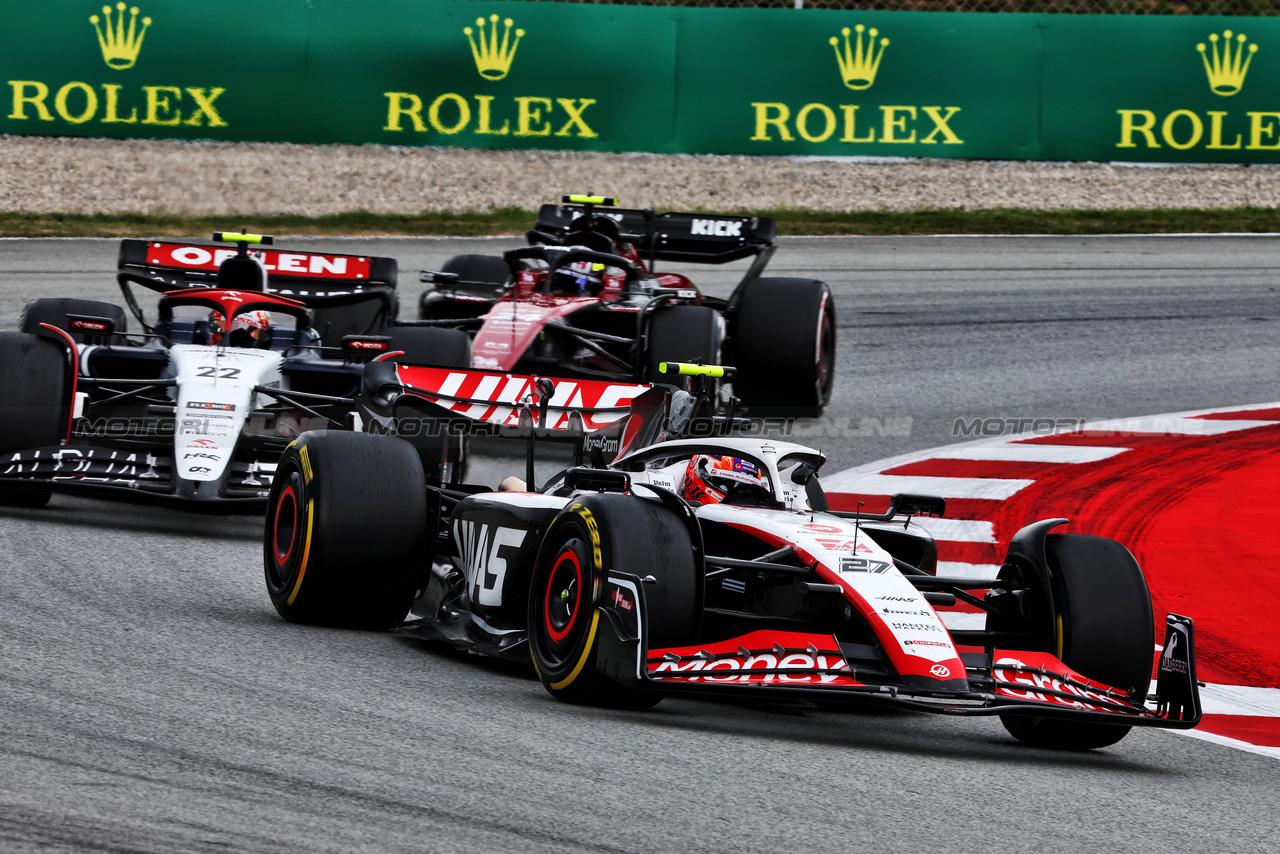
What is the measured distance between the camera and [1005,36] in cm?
1872

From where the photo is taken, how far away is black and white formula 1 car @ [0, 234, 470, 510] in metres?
8.45

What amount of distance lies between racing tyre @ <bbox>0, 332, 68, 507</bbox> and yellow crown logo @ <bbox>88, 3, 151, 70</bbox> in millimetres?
9591

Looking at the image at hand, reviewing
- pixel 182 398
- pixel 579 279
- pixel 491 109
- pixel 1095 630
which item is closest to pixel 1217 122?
pixel 491 109

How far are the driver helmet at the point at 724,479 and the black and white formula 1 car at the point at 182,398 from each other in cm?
179

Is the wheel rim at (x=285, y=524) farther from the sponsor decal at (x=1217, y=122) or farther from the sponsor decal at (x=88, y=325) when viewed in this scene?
the sponsor decal at (x=1217, y=122)

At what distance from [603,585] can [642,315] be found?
598 cm

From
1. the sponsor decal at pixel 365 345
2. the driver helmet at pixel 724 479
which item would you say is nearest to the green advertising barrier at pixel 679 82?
the sponsor decal at pixel 365 345

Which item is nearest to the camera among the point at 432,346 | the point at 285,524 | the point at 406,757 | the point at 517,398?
the point at 406,757

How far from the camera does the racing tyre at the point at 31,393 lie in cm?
868

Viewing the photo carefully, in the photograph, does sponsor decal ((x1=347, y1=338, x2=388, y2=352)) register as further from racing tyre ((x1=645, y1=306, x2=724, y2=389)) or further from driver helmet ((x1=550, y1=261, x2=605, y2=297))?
driver helmet ((x1=550, y1=261, x2=605, y2=297))

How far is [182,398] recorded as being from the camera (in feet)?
28.8

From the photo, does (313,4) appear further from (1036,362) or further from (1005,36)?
(1036,362)

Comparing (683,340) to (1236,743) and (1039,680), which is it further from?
(1039,680)

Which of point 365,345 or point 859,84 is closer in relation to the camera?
point 365,345
